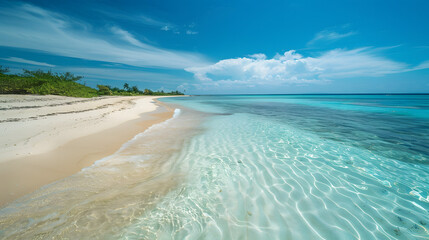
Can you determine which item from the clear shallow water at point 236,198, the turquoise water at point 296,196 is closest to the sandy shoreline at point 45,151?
the clear shallow water at point 236,198

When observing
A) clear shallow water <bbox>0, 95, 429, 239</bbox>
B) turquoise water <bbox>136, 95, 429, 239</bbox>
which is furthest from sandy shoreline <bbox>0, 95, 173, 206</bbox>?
turquoise water <bbox>136, 95, 429, 239</bbox>

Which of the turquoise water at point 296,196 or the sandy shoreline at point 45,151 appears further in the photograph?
the sandy shoreline at point 45,151

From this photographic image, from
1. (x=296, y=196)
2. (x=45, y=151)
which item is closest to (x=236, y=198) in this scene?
(x=296, y=196)

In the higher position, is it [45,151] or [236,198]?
[45,151]

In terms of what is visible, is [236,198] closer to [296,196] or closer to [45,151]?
[296,196]

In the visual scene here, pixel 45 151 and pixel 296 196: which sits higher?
pixel 45 151

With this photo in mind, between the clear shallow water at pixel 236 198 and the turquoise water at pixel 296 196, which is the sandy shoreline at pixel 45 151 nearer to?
the clear shallow water at pixel 236 198

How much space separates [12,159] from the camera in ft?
12.4

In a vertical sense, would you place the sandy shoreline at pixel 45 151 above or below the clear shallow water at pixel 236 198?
above

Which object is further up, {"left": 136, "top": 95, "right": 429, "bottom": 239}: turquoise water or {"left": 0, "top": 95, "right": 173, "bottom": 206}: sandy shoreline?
{"left": 0, "top": 95, "right": 173, "bottom": 206}: sandy shoreline

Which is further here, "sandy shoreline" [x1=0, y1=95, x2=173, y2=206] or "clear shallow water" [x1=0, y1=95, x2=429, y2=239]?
"sandy shoreline" [x1=0, y1=95, x2=173, y2=206]

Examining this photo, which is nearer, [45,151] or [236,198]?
[236,198]

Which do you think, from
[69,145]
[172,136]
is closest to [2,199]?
[69,145]

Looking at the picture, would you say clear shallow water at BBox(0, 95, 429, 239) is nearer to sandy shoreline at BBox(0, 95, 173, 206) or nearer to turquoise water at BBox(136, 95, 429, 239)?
turquoise water at BBox(136, 95, 429, 239)
